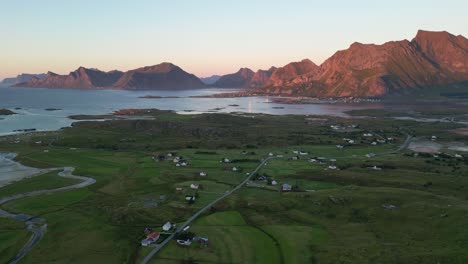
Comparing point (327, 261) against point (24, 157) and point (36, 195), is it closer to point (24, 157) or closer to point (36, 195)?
point (36, 195)

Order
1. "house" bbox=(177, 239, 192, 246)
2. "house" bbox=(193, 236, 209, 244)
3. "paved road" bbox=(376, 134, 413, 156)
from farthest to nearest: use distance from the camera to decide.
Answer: "paved road" bbox=(376, 134, 413, 156) → "house" bbox=(193, 236, 209, 244) → "house" bbox=(177, 239, 192, 246)

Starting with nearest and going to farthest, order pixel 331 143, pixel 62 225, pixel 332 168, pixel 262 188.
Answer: pixel 62 225, pixel 262 188, pixel 332 168, pixel 331 143

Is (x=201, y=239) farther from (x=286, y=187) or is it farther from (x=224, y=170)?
(x=224, y=170)

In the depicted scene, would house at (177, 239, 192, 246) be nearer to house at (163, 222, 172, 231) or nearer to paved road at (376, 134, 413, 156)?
house at (163, 222, 172, 231)

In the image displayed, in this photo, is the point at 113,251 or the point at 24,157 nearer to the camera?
the point at 113,251

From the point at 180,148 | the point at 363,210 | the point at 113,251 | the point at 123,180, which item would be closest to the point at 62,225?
the point at 113,251

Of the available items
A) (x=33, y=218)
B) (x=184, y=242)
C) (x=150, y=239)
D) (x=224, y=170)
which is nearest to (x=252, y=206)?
(x=184, y=242)

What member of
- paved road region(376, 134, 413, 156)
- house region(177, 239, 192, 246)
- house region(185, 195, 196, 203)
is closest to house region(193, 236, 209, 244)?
house region(177, 239, 192, 246)
